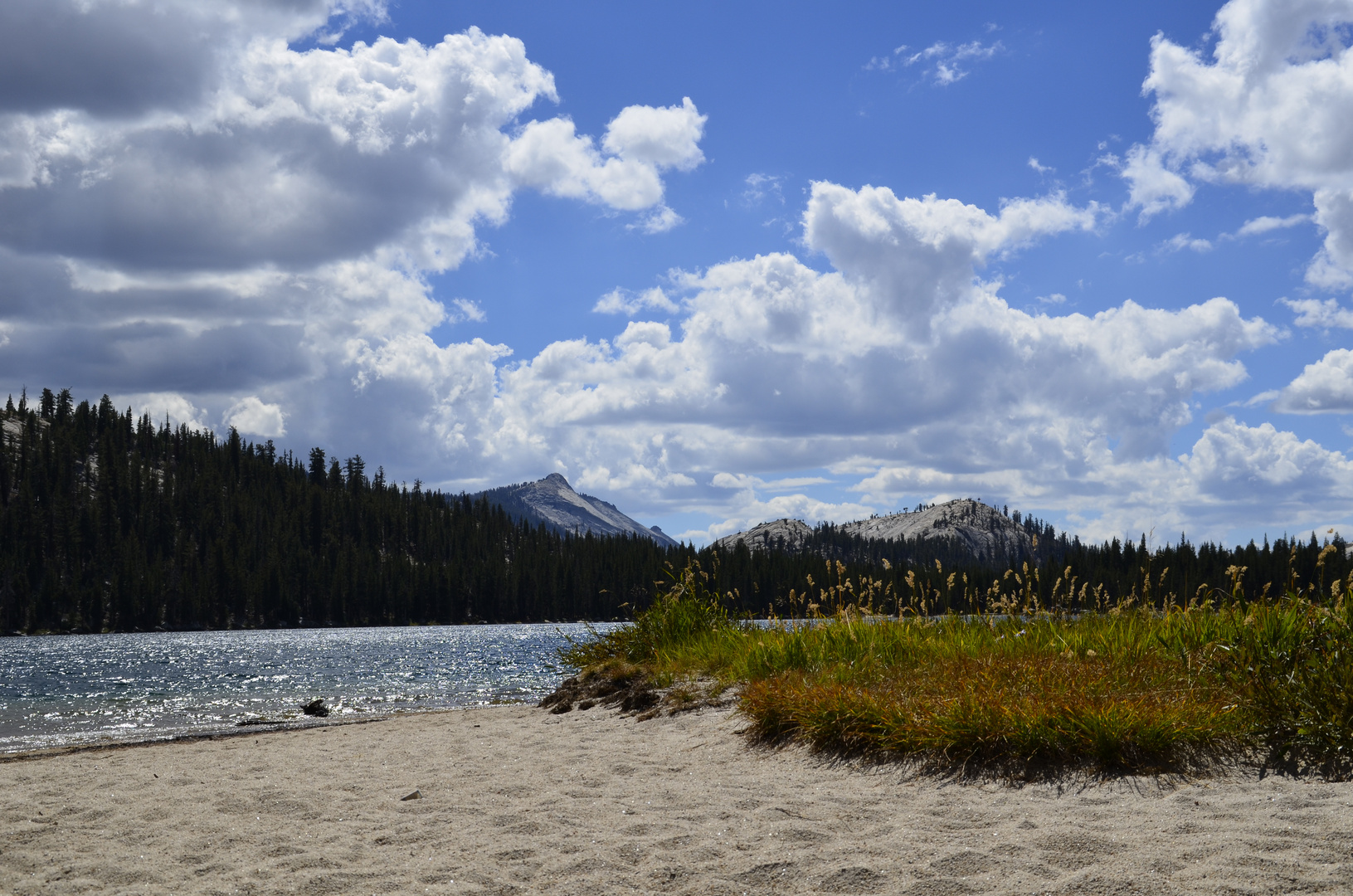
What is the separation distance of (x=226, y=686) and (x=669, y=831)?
116 ft

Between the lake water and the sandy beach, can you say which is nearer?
the sandy beach

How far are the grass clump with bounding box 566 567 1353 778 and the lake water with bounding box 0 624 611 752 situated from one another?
10810 mm

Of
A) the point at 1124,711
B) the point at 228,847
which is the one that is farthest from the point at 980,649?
the point at 228,847

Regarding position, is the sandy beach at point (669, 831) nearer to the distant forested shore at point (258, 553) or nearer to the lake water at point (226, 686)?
the lake water at point (226, 686)

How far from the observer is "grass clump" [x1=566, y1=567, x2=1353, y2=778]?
7.33m

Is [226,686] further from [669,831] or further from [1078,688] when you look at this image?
[1078,688]

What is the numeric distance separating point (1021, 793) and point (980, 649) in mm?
3497

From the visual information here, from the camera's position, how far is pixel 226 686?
35.3m

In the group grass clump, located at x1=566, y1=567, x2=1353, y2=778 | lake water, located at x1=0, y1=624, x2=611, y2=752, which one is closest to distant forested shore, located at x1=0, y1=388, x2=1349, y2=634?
lake water, located at x1=0, y1=624, x2=611, y2=752

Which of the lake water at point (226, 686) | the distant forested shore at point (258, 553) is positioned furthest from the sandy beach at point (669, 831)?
the distant forested shore at point (258, 553)

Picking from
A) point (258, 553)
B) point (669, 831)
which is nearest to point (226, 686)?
point (669, 831)

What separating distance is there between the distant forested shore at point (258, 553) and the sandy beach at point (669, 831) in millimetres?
101686

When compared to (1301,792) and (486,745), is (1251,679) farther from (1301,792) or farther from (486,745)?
(486,745)

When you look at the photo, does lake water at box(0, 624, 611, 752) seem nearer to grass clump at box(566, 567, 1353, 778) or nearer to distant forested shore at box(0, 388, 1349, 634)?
grass clump at box(566, 567, 1353, 778)
